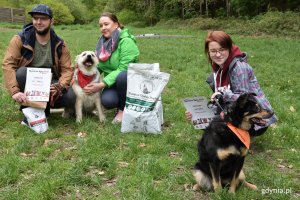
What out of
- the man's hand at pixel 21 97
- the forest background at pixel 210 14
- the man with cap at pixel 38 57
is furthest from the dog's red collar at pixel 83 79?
the forest background at pixel 210 14

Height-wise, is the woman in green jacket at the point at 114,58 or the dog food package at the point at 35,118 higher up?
the woman in green jacket at the point at 114,58

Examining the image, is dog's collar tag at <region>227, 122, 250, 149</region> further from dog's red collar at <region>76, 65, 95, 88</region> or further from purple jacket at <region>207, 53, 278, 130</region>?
dog's red collar at <region>76, 65, 95, 88</region>

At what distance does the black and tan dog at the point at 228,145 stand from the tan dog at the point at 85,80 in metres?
2.58

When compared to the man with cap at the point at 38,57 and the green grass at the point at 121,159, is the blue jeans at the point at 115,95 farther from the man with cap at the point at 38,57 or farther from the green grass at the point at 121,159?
the man with cap at the point at 38,57

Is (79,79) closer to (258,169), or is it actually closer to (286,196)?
(258,169)

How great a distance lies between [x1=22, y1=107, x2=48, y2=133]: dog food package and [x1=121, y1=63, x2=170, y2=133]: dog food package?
1.18 metres

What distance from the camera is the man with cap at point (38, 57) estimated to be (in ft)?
17.0

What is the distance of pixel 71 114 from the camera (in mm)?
6000

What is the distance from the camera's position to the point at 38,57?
17.9 ft

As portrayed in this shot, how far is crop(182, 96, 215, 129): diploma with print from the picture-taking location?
4.52m

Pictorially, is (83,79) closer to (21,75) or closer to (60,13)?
(21,75)

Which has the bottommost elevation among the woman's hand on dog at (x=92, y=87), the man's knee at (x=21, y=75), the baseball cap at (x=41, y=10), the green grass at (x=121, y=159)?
the green grass at (x=121, y=159)

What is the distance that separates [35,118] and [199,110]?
2.32 metres

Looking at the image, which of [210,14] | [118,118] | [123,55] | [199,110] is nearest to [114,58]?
[123,55]
